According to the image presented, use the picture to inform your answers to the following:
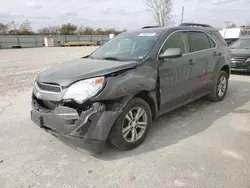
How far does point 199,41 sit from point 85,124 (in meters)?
3.01

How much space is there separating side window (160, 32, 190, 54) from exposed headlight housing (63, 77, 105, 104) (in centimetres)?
133

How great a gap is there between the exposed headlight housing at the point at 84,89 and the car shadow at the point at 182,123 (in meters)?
0.91

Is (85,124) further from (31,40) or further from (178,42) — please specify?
(31,40)

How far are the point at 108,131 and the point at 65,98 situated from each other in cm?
66

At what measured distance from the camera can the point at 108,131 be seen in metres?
2.56

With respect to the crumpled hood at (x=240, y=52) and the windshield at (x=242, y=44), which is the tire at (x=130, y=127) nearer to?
the crumpled hood at (x=240, y=52)

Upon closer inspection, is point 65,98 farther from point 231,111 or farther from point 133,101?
point 231,111

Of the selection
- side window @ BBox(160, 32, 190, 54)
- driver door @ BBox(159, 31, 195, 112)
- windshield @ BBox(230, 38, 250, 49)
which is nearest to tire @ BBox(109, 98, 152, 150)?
driver door @ BBox(159, 31, 195, 112)

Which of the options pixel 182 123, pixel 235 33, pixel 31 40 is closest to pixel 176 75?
pixel 182 123

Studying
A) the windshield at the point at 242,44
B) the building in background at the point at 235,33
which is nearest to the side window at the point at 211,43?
the windshield at the point at 242,44

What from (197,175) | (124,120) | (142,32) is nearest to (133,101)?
(124,120)

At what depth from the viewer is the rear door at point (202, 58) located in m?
4.01

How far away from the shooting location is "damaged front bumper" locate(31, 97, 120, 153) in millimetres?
2459

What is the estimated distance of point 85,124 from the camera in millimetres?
2453
